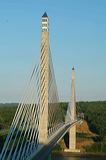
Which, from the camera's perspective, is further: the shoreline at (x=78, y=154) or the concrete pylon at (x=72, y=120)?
the concrete pylon at (x=72, y=120)

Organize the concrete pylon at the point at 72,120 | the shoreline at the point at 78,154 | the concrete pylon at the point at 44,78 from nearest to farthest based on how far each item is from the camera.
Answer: the concrete pylon at the point at 44,78, the shoreline at the point at 78,154, the concrete pylon at the point at 72,120

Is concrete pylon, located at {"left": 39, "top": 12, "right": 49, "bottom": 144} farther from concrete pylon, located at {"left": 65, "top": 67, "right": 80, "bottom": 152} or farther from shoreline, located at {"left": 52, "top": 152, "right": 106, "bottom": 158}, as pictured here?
concrete pylon, located at {"left": 65, "top": 67, "right": 80, "bottom": 152}

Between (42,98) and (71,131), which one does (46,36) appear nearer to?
(42,98)

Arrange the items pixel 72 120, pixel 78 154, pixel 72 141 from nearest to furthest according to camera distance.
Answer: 1. pixel 78 154
2. pixel 72 141
3. pixel 72 120

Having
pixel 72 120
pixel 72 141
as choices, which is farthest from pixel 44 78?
pixel 72 120

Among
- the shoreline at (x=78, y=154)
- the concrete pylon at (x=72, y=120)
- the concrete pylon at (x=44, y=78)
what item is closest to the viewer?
the concrete pylon at (x=44, y=78)

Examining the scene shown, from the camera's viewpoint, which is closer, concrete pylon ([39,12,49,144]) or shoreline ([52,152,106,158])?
concrete pylon ([39,12,49,144])

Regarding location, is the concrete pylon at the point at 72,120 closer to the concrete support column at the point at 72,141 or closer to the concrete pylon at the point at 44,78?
the concrete support column at the point at 72,141

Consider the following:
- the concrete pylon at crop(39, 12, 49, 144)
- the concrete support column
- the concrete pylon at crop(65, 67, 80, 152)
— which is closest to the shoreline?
the concrete pylon at crop(65, 67, 80, 152)

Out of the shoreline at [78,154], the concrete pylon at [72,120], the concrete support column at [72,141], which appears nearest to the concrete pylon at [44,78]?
the shoreline at [78,154]

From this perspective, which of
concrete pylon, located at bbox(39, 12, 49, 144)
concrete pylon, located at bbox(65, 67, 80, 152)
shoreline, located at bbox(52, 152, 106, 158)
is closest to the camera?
concrete pylon, located at bbox(39, 12, 49, 144)

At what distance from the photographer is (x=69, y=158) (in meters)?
38.3

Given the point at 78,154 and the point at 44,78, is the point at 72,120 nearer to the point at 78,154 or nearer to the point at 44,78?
the point at 78,154

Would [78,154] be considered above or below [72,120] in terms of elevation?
below
